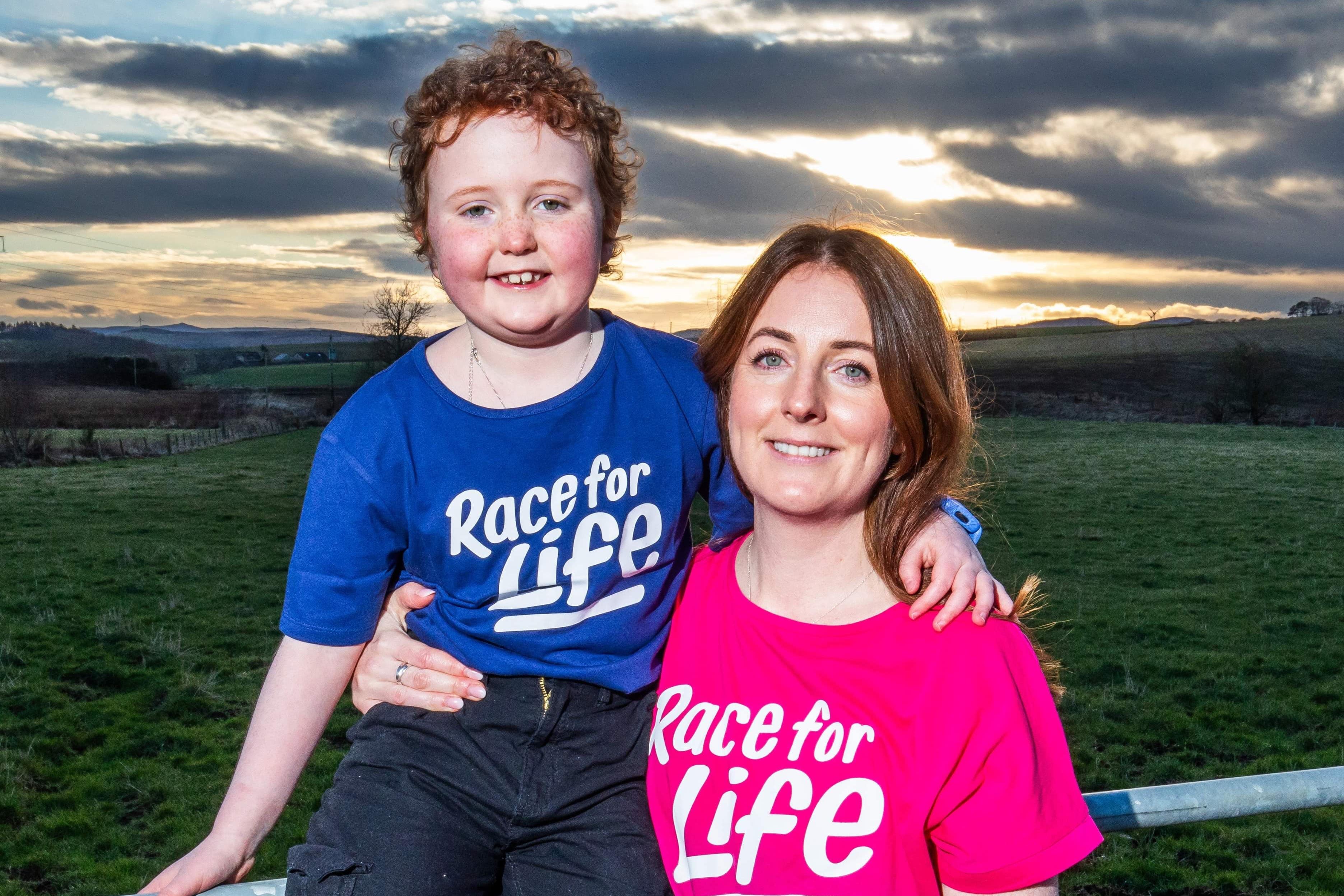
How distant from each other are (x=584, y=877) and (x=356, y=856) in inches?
18.3

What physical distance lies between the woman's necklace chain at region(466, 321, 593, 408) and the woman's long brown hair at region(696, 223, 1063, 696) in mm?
293

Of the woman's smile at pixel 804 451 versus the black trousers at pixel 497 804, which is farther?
the woman's smile at pixel 804 451

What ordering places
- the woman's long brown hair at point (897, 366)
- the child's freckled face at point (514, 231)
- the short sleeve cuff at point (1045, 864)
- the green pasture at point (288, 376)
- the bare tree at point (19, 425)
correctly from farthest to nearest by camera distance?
the green pasture at point (288, 376)
the bare tree at point (19, 425)
the child's freckled face at point (514, 231)
the woman's long brown hair at point (897, 366)
the short sleeve cuff at point (1045, 864)

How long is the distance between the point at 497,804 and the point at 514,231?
4.18 feet

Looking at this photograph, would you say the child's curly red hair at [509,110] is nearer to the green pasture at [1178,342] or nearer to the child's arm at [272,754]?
the child's arm at [272,754]

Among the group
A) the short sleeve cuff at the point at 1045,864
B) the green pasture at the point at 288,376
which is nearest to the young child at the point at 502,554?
the short sleeve cuff at the point at 1045,864

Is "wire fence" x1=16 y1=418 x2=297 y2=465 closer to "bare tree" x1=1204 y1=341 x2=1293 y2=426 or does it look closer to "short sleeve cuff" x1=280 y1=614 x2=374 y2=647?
"short sleeve cuff" x1=280 y1=614 x2=374 y2=647

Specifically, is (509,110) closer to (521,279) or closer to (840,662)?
(521,279)

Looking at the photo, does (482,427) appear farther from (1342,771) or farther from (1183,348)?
(1183,348)

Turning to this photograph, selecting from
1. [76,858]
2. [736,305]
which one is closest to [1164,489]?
[76,858]

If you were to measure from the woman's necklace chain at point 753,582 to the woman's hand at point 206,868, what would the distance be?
1255 millimetres

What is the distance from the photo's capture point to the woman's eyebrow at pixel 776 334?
7.19 ft

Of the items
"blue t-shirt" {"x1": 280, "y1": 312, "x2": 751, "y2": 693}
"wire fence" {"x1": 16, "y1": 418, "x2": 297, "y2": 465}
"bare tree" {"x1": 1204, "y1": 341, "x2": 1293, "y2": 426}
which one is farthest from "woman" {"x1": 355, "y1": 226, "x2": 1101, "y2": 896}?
"bare tree" {"x1": 1204, "y1": 341, "x2": 1293, "y2": 426}

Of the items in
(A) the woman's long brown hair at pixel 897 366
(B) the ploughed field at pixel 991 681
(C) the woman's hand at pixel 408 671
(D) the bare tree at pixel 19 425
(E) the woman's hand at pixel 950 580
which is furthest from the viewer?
(D) the bare tree at pixel 19 425
